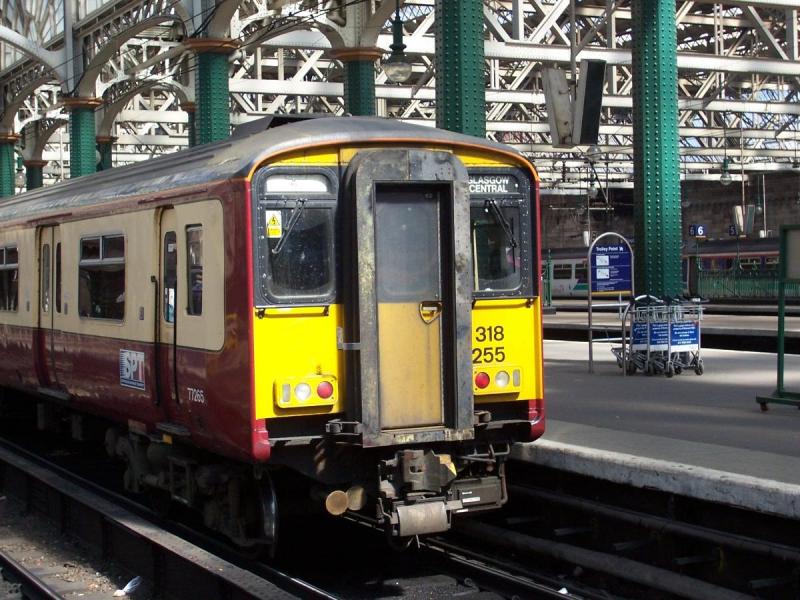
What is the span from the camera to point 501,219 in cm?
830

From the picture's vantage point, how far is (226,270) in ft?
25.3

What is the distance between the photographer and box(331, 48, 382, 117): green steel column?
20.6 m

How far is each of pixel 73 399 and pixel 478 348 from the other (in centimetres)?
465

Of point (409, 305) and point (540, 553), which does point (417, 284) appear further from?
point (540, 553)

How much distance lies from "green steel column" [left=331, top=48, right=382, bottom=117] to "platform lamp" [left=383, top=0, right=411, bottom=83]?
2756 millimetres

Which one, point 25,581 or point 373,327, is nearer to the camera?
point 373,327

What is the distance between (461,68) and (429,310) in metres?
6.54

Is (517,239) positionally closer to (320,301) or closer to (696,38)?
(320,301)

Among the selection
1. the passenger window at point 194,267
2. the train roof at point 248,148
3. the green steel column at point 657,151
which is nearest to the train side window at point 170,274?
the passenger window at point 194,267

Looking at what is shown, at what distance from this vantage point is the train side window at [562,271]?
5509cm

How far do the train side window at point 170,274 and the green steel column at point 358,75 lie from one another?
12204 millimetres

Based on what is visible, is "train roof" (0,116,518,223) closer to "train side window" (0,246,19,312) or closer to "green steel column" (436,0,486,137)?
"train side window" (0,246,19,312)

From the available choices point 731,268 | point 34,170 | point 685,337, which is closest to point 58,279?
point 685,337

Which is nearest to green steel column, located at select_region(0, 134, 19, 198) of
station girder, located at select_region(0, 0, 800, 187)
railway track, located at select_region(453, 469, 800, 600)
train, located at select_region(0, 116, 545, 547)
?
station girder, located at select_region(0, 0, 800, 187)
